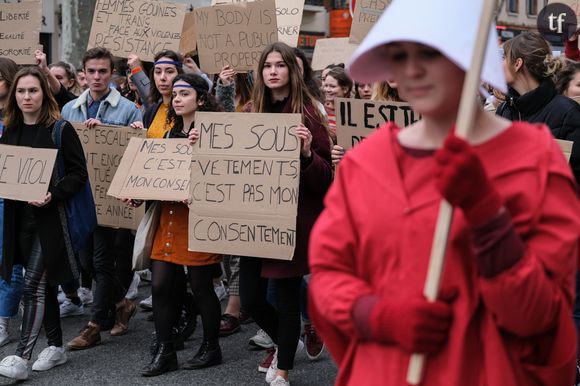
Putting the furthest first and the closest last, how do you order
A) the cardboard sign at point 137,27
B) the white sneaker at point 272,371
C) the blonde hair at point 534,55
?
the cardboard sign at point 137,27 → the white sneaker at point 272,371 → the blonde hair at point 534,55

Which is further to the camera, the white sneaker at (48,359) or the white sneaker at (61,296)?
the white sneaker at (61,296)

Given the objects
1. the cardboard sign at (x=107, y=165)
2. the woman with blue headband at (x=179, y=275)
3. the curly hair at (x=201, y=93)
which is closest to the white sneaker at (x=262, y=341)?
the woman with blue headband at (x=179, y=275)

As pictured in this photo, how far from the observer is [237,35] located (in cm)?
800

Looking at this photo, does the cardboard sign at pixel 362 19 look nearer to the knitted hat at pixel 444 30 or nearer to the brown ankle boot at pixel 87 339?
the brown ankle boot at pixel 87 339

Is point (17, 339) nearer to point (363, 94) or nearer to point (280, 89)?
point (280, 89)

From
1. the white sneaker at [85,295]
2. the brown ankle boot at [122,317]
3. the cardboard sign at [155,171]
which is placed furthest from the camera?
the white sneaker at [85,295]

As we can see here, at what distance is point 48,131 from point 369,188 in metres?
4.42

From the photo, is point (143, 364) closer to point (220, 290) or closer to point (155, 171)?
point (155, 171)

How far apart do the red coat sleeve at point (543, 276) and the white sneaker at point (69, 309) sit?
627cm

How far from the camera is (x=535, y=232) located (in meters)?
2.22

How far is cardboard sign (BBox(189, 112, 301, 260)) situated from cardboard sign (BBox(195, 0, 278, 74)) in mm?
2061

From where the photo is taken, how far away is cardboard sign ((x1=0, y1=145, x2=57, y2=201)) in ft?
20.2

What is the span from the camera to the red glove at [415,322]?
2193 mm

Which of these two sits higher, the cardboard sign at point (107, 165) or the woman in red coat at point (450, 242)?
the woman in red coat at point (450, 242)
